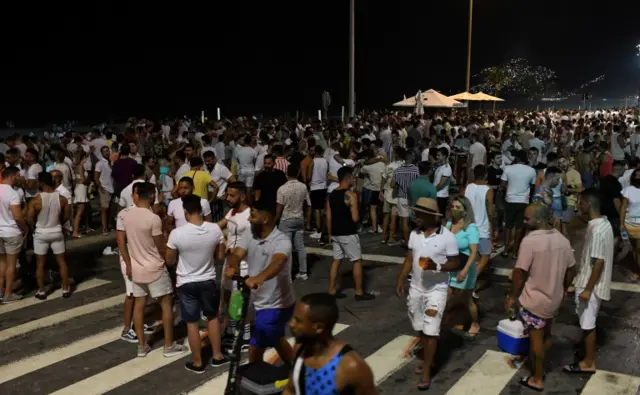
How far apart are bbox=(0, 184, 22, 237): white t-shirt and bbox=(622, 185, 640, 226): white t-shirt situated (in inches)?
354

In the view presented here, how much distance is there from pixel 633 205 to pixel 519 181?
184 centimetres

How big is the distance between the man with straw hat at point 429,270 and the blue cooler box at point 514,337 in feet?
2.35

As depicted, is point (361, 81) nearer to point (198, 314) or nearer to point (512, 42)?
point (512, 42)

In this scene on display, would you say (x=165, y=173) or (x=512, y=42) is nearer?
(x=165, y=173)

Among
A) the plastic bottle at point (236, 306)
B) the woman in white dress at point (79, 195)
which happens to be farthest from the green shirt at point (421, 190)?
the woman in white dress at point (79, 195)

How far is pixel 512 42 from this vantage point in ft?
291

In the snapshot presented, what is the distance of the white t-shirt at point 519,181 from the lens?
10.8 m

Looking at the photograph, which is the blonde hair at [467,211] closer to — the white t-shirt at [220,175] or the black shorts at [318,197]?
the white t-shirt at [220,175]

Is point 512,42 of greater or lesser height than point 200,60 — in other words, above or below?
above

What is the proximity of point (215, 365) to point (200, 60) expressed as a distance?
44211 mm

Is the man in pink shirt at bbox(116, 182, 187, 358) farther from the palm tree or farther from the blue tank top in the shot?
the palm tree

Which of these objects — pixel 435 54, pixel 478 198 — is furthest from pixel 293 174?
pixel 435 54

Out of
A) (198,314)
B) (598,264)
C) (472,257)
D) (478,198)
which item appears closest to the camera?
(598,264)

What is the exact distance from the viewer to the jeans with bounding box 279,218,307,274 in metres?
9.77
